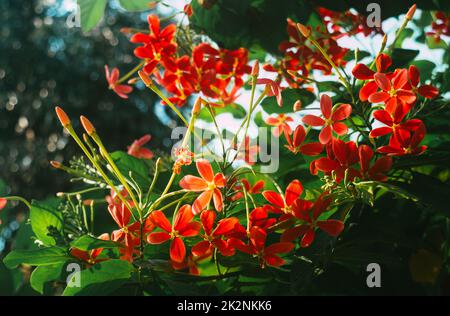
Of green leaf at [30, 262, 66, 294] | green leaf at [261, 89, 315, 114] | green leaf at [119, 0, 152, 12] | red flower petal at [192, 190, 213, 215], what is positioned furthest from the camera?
green leaf at [119, 0, 152, 12]

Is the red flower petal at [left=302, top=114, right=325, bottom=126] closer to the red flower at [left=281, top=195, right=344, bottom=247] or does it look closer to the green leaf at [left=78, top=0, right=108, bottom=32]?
the red flower at [left=281, top=195, right=344, bottom=247]

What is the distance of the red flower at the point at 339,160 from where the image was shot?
1.97 feet

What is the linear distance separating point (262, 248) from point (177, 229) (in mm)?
94

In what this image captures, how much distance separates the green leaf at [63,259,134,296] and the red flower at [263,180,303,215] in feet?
0.57

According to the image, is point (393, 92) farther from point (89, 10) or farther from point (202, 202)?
point (89, 10)

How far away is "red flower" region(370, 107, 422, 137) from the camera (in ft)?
2.05

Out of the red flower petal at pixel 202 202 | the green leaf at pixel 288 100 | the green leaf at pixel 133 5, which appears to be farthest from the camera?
the green leaf at pixel 133 5

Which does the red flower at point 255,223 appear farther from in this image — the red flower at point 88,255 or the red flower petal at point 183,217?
the red flower at point 88,255

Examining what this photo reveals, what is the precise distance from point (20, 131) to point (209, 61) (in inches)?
262

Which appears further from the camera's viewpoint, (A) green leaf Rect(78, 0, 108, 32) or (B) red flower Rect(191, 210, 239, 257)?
(A) green leaf Rect(78, 0, 108, 32)

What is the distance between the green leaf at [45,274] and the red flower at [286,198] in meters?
0.26

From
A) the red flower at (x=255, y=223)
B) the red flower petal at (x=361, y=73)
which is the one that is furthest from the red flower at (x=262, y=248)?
the red flower petal at (x=361, y=73)

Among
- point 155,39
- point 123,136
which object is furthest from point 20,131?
point 155,39

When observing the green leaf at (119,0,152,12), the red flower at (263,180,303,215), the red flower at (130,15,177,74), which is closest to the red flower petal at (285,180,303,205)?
the red flower at (263,180,303,215)
